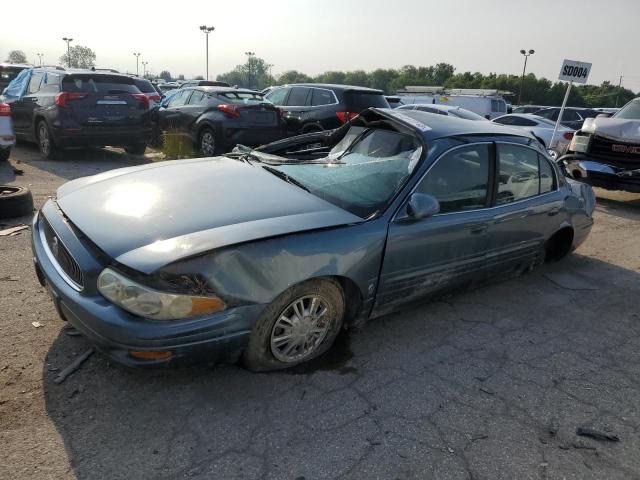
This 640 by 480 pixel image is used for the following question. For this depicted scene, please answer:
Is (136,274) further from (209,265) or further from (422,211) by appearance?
(422,211)

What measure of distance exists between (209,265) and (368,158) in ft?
5.92

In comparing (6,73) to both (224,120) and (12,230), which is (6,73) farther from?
(12,230)

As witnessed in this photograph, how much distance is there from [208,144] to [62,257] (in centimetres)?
780

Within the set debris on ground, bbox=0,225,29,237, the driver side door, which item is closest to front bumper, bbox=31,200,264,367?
the driver side door

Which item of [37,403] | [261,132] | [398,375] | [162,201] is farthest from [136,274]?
[261,132]

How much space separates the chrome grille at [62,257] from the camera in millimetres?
2594

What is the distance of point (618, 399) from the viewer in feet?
9.55

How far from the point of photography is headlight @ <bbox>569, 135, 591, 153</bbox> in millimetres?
8602

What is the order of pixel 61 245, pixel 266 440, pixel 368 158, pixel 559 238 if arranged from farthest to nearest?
pixel 559 238
pixel 368 158
pixel 61 245
pixel 266 440

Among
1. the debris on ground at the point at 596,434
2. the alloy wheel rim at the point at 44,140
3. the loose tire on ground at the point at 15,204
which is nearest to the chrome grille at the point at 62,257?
the loose tire on ground at the point at 15,204

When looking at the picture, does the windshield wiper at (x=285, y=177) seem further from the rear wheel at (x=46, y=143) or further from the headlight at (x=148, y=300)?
the rear wheel at (x=46, y=143)

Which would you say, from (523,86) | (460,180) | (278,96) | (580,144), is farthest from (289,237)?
(523,86)

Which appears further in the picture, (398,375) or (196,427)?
(398,375)

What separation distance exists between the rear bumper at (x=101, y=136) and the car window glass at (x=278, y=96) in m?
3.59
